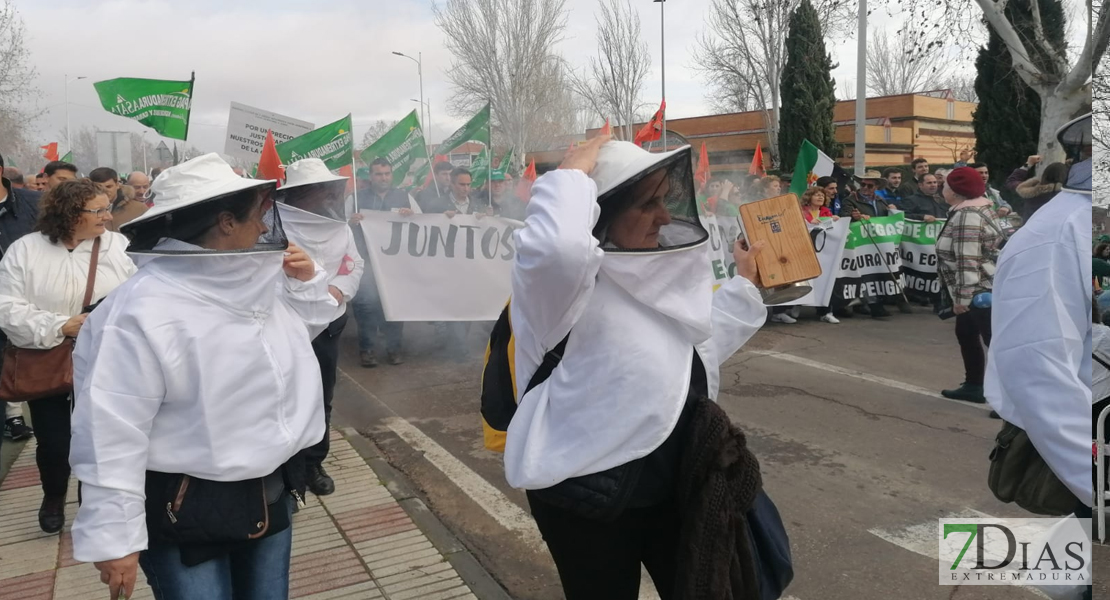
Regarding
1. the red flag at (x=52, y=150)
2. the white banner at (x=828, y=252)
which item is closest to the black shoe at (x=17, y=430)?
the white banner at (x=828, y=252)

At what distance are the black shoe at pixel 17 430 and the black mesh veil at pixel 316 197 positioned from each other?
3032 millimetres

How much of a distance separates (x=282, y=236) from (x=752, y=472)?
149 cm

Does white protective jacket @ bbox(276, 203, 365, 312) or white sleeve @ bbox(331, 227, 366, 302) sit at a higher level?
white protective jacket @ bbox(276, 203, 365, 312)

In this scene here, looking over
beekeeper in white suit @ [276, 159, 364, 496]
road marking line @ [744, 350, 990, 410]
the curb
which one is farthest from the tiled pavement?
road marking line @ [744, 350, 990, 410]

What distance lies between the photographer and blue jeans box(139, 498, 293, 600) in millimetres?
2191

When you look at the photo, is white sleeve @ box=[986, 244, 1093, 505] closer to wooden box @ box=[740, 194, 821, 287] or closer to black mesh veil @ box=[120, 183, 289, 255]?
wooden box @ box=[740, 194, 821, 287]

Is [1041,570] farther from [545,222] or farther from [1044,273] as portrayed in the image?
[545,222]

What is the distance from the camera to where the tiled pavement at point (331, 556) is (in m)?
3.56

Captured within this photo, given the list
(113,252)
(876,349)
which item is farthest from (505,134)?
(113,252)

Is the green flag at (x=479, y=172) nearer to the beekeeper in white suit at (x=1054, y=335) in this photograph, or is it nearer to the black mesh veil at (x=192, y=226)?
the black mesh veil at (x=192, y=226)

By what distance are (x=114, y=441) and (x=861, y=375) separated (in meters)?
6.58

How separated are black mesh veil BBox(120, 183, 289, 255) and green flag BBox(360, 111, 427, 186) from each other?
7.02 m

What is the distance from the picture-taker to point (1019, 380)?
76.2 inches

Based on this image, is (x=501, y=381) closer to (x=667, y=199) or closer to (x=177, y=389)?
(x=667, y=199)
